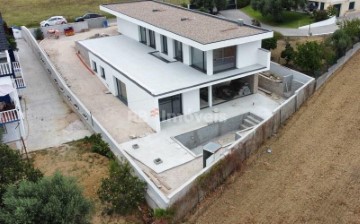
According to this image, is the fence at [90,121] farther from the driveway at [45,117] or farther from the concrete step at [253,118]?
the concrete step at [253,118]

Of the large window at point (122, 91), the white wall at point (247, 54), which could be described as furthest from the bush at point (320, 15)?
the large window at point (122, 91)

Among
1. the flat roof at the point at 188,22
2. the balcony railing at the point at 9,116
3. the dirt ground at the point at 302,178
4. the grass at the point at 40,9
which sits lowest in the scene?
the dirt ground at the point at 302,178

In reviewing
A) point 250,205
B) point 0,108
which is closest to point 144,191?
point 250,205

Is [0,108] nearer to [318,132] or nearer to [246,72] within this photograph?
[246,72]

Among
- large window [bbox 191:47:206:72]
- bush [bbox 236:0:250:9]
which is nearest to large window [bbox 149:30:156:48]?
large window [bbox 191:47:206:72]

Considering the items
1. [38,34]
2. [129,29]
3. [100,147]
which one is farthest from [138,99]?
[38,34]

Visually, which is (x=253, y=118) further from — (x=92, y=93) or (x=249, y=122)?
(x=92, y=93)
